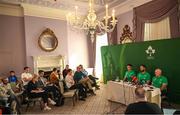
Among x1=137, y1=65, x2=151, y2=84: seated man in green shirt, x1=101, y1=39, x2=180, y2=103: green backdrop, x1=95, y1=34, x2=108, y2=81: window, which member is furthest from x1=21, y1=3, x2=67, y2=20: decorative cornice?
x1=137, y1=65, x2=151, y2=84: seated man in green shirt

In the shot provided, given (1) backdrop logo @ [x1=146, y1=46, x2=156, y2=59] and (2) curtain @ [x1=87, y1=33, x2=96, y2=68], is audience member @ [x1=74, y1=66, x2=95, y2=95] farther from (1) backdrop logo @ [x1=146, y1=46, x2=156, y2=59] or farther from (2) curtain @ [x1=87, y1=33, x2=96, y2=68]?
(2) curtain @ [x1=87, y1=33, x2=96, y2=68]

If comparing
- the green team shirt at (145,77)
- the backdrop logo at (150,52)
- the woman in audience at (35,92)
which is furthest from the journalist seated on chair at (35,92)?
the backdrop logo at (150,52)

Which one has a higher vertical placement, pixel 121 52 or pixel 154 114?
pixel 121 52

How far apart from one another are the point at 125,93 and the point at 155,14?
10.1 ft

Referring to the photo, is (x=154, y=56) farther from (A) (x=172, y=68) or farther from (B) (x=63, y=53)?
(B) (x=63, y=53)

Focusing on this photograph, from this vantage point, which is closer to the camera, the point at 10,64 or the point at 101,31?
the point at 10,64

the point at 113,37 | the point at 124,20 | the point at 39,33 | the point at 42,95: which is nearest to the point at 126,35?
the point at 124,20

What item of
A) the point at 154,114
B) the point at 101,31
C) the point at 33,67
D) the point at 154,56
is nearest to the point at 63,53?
the point at 33,67

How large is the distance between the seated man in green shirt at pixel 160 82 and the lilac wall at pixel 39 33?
17.4 ft

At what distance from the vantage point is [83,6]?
922 cm

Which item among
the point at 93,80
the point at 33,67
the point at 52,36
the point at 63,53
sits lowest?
the point at 93,80

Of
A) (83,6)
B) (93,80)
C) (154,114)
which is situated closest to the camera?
(154,114)

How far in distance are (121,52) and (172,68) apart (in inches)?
93.8

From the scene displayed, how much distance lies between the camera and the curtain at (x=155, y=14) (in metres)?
6.11
